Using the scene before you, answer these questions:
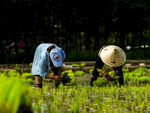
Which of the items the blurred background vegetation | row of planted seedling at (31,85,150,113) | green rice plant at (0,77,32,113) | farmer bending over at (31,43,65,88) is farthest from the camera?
the blurred background vegetation

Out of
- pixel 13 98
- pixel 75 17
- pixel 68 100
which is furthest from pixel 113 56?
pixel 75 17

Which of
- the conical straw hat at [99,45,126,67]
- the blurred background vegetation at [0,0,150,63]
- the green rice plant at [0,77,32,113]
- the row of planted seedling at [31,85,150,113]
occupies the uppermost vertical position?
the blurred background vegetation at [0,0,150,63]

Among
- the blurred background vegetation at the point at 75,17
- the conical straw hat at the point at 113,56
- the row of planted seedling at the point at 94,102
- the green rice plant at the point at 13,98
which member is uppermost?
the blurred background vegetation at the point at 75,17

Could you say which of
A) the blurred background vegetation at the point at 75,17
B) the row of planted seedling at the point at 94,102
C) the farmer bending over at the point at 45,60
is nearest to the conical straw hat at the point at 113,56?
the row of planted seedling at the point at 94,102

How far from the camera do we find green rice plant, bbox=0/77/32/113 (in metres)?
2.63

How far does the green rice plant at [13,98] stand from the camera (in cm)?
263

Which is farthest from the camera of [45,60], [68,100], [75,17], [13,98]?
[75,17]

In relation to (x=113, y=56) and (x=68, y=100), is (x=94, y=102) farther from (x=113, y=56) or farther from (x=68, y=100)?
(x=113, y=56)

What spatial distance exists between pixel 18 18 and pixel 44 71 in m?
15.3

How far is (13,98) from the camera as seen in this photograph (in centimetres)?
263

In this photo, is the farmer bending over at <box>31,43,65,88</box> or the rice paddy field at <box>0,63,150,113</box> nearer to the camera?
the rice paddy field at <box>0,63,150,113</box>

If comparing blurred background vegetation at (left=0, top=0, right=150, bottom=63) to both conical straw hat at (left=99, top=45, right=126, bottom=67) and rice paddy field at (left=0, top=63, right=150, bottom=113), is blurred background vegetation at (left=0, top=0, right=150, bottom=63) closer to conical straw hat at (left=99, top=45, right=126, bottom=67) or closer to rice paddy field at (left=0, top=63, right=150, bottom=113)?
conical straw hat at (left=99, top=45, right=126, bottom=67)

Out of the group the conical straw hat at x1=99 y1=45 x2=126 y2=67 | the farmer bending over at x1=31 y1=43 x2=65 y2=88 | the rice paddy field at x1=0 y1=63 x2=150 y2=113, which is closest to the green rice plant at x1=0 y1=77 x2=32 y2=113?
the rice paddy field at x1=0 y1=63 x2=150 y2=113

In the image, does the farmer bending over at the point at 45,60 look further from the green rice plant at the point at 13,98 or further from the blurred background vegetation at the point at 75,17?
the blurred background vegetation at the point at 75,17
